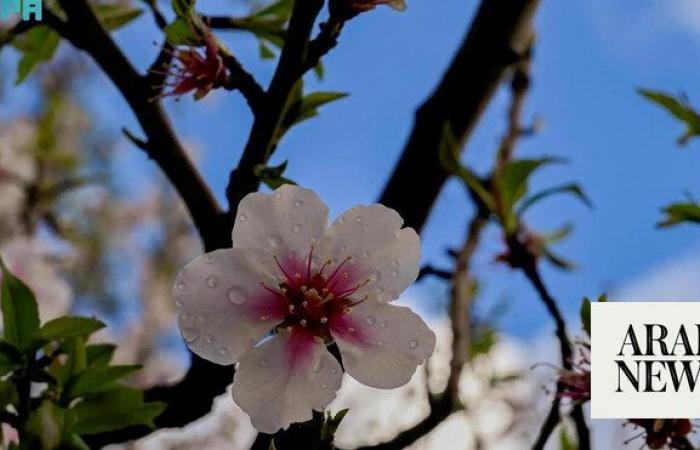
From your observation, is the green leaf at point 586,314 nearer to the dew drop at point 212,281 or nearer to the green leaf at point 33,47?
the dew drop at point 212,281

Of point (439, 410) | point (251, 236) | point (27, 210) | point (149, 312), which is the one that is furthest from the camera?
point (149, 312)

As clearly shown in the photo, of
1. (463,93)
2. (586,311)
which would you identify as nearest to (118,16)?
(463,93)

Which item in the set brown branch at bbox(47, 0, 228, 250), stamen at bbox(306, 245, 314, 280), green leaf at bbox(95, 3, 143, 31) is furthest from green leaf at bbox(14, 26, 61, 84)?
stamen at bbox(306, 245, 314, 280)

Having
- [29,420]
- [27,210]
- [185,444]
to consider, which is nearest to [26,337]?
[29,420]

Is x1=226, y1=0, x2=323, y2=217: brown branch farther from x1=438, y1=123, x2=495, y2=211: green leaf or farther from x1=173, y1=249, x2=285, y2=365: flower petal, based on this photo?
x1=438, y1=123, x2=495, y2=211: green leaf

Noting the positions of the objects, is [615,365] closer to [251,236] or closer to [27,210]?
[251,236]

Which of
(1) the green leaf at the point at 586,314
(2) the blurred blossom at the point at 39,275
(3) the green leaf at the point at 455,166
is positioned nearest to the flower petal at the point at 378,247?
(1) the green leaf at the point at 586,314
